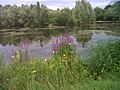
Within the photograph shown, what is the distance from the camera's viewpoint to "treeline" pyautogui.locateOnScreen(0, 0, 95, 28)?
57969mm

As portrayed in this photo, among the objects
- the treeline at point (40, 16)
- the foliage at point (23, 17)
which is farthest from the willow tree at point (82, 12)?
the foliage at point (23, 17)

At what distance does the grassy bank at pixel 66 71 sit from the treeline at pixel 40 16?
50.8m

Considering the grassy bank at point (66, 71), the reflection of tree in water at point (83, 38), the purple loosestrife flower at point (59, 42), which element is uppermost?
the purple loosestrife flower at point (59, 42)

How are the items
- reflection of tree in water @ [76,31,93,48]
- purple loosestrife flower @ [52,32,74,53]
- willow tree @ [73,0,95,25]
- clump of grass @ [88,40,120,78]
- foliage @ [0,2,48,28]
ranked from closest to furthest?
clump of grass @ [88,40,120,78] < purple loosestrife flower @ [52,32,74,53] < reflection of tree in water @ [76,31,93,48] < foliage @ [0,2,48,28] < willow tree @ [73,0,95,25]

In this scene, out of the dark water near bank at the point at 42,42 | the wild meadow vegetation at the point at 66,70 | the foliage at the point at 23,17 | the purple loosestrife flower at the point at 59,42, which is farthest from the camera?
the foliage at the point at 23,17

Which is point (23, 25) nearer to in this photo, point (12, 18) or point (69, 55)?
point (12, 18)

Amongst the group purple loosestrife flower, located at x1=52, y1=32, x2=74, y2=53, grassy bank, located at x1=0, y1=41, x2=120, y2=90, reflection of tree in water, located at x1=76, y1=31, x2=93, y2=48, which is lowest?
reflection of tree in water, located at x1=76, y1=31, x2=93, y2=48

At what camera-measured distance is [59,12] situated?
227ft

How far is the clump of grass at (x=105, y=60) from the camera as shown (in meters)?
6.32

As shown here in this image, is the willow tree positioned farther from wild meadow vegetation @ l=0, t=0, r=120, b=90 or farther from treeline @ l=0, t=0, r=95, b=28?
wild meadow vegetation @ l=0, t=0, r=120, b=90

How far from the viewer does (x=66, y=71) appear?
6074 millimetres

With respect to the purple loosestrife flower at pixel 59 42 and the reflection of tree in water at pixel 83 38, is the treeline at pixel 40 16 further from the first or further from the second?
the purple loosestrife flower at pixel 59 42

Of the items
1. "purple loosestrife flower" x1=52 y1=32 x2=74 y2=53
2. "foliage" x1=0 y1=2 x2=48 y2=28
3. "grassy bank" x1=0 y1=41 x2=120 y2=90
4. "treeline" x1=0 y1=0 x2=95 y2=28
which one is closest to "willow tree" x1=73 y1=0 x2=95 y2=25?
"treeline" x1=0 y1=0 x2=95 y2=28

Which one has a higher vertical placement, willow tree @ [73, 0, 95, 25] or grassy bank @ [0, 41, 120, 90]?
grassy bank @ [0, 41, 120, 90]
